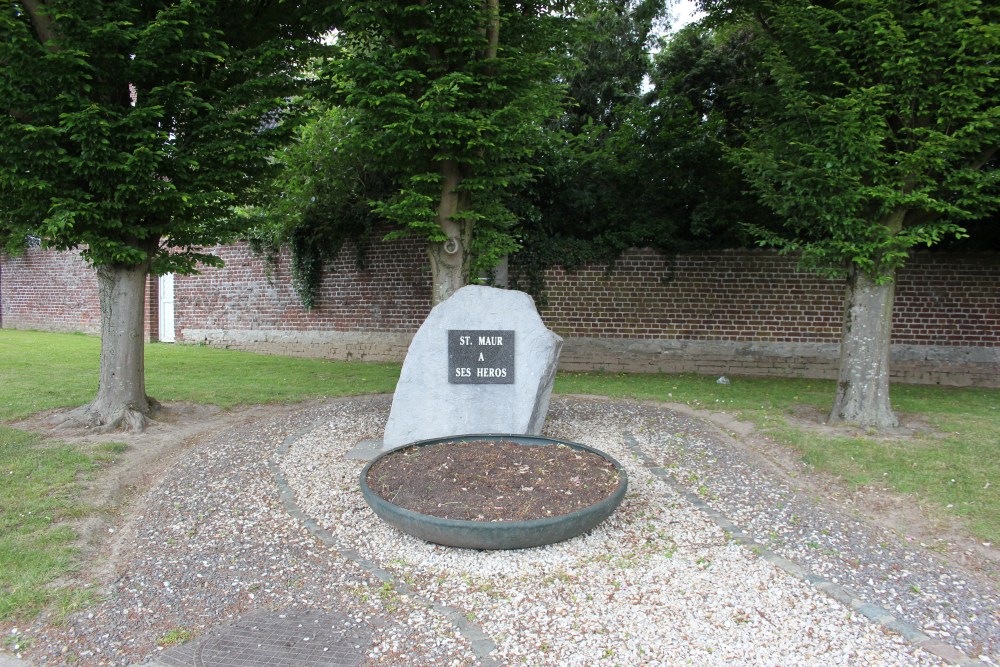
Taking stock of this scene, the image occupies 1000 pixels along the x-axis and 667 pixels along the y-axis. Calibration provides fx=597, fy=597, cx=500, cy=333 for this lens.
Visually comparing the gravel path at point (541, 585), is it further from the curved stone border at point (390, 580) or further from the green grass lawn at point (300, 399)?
the green grass lawn at point (300, 399)

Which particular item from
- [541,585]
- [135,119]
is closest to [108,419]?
[135,119]

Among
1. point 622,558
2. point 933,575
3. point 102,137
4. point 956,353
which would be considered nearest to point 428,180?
point 102,137

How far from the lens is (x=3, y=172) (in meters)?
5.27

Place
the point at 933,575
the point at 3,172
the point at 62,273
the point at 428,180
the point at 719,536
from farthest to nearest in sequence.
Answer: the point at 62,273 → the point at 428,180 → the point at 3,172 → the point at 719,536 → the point at 933,575

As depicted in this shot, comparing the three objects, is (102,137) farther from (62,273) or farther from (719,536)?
(62,273)

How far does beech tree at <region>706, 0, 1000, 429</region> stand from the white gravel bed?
138 inches

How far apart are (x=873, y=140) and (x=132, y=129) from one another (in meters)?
7.04

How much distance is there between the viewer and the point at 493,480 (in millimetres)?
4008

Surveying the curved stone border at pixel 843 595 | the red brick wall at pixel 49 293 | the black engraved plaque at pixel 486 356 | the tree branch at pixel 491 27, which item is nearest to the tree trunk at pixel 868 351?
the curved stone border at pixel 843 595

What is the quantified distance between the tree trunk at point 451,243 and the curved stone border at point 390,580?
302 cm

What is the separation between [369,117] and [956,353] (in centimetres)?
1004

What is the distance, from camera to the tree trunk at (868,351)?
6.40 metres

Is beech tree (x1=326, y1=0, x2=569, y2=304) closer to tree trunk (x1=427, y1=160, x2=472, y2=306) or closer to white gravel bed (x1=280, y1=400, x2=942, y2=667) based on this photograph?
tree trunk (x1=427, y1=160, x2=472, y2=306)

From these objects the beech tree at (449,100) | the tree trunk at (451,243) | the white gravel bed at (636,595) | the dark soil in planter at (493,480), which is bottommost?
the white gravel bed at (636,595)
